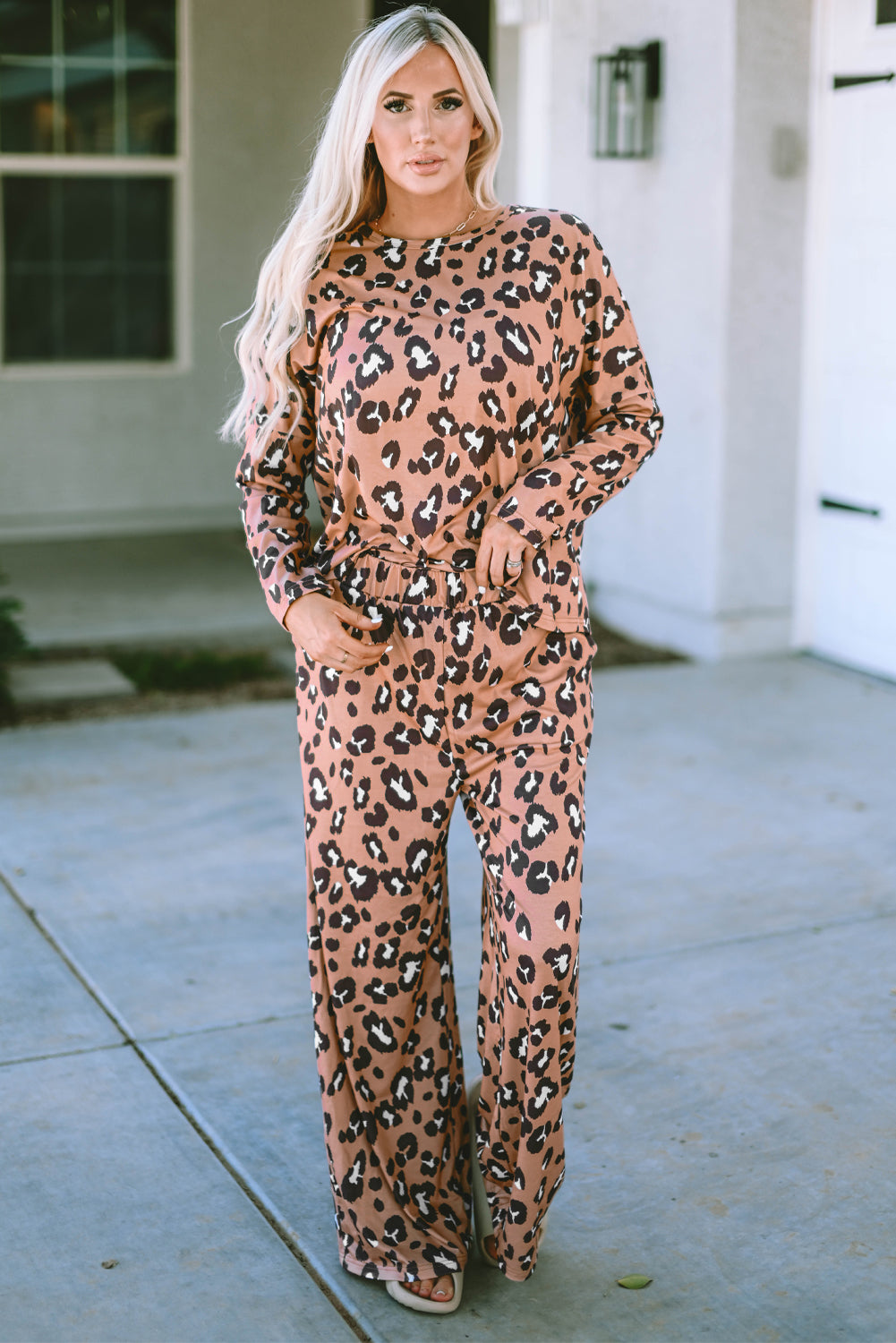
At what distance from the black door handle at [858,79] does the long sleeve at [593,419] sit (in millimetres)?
4502

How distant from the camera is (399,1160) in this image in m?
2.74

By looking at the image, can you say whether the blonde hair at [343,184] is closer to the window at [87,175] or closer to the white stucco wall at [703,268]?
the white stucco wall at [703,268]

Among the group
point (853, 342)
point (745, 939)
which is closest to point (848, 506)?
point (853, 342)

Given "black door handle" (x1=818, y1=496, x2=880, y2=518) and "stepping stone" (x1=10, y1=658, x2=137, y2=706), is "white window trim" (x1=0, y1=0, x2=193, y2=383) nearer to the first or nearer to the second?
"stepping stone" (x1=10, y1=658, x2=137, y2=706)

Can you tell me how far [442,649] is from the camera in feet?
8.46

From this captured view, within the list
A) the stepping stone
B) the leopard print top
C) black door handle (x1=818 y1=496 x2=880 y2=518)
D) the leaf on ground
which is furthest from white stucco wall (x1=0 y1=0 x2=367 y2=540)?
the leaf on ground

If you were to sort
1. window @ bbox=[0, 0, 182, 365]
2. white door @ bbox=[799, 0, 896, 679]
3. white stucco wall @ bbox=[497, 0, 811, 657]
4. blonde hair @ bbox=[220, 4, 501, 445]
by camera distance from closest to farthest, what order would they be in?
blonde hair @ bbox=[220, 4, 501, 445]
white door @ bbox=[799, 0, 896, 679]
white stucco wall @ bbox=[497, 0, 811, 657]
window @ bbox=[0, 0, 182, 365]

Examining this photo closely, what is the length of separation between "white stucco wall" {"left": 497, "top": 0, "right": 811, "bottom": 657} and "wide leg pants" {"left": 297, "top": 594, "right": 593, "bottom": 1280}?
15.4 ft

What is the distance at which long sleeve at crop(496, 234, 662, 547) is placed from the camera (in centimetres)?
254

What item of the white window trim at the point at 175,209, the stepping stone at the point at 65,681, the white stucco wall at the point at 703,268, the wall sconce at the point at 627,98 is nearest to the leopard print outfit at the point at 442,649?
the stepping stone at the point at 65,681

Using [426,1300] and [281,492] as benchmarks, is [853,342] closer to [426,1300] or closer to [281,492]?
[281,492]

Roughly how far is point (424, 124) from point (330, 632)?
0.75m

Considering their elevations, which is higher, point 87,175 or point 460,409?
point 87,175

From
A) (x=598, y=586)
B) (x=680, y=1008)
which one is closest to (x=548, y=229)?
(x=680, y=1008)
